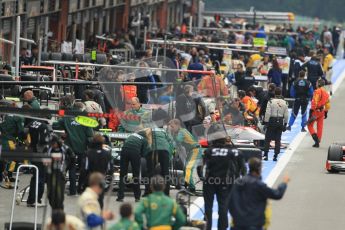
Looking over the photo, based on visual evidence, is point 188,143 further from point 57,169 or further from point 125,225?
point 125,225

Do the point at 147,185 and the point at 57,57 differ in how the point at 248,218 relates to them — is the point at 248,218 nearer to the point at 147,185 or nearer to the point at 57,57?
the point at 147,185

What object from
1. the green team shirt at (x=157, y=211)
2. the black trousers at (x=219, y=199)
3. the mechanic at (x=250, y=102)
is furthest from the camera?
the mechanic at (x=250, y=102)

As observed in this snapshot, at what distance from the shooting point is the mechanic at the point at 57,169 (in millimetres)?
21414

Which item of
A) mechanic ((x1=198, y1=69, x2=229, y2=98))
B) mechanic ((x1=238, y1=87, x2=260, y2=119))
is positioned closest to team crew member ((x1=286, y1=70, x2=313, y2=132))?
mechanic ((x1=238, y1=87, x2=260, y2=119))

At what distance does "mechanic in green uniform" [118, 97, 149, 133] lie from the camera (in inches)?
1085

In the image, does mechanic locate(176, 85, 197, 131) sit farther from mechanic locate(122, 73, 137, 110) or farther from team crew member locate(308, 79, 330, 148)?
team crew member locate(308, 79, 330, 148)

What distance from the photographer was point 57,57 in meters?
40.6

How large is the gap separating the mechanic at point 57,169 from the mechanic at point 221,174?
2254 mm

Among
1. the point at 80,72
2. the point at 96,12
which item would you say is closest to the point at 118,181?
the point at 80,72

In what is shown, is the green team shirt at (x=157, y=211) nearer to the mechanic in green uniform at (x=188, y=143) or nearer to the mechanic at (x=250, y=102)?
the mechanic in green uniform at (x=188, y=143)

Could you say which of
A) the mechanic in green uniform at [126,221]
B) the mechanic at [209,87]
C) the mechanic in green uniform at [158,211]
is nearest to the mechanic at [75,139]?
the mechanic at [209,87]

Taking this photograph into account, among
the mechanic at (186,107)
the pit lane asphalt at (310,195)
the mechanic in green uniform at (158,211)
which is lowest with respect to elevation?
the pit lane asphalt at (310,195)

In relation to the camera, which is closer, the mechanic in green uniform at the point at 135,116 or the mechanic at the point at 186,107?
the mechanic in green uniform at the point at 135,116

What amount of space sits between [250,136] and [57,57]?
31.7 feet
